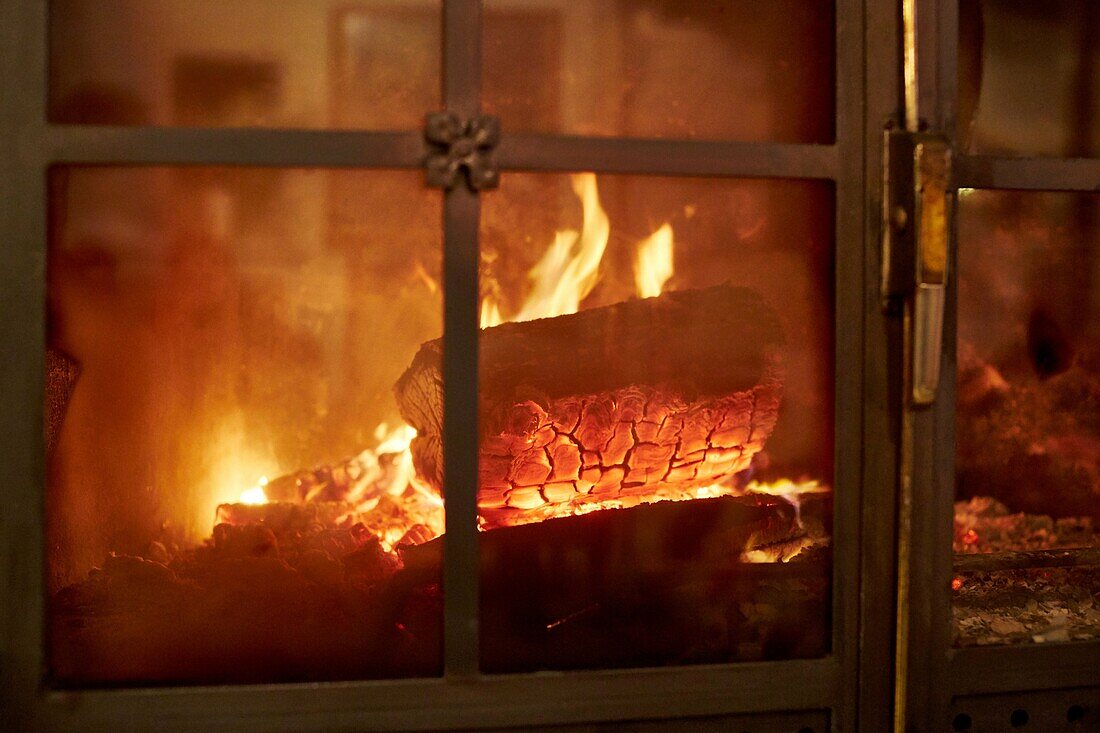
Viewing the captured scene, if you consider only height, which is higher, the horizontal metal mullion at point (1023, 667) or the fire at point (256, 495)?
the fire at point (256, 495)

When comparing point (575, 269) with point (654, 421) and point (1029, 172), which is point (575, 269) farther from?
point (1029, 172)

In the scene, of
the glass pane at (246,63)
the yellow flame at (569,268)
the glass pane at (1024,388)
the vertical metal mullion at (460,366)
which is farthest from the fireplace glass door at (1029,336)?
the glass pane at (246,63)

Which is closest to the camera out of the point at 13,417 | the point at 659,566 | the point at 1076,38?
the point at 13,417

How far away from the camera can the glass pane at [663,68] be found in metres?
1.00

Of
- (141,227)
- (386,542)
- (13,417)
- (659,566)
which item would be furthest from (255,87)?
(659,566)

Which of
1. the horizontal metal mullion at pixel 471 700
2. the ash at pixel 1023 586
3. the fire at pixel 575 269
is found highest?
the fire at pixel 575 269

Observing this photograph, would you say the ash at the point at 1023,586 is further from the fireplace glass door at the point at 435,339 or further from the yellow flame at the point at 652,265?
the yellow flame at the point at 652,265

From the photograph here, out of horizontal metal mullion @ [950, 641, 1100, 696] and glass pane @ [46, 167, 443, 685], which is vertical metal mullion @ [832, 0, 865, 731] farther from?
glass pane @ [46, 167, 443, 685]

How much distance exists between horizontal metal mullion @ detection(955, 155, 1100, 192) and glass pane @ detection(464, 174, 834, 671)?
211 mm

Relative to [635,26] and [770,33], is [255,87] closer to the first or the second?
[635,26]

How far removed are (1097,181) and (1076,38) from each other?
252mm

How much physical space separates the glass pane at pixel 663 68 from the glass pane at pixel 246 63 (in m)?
0.12

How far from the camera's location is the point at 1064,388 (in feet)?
3.67

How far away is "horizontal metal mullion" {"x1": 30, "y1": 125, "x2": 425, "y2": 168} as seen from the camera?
933 mm
